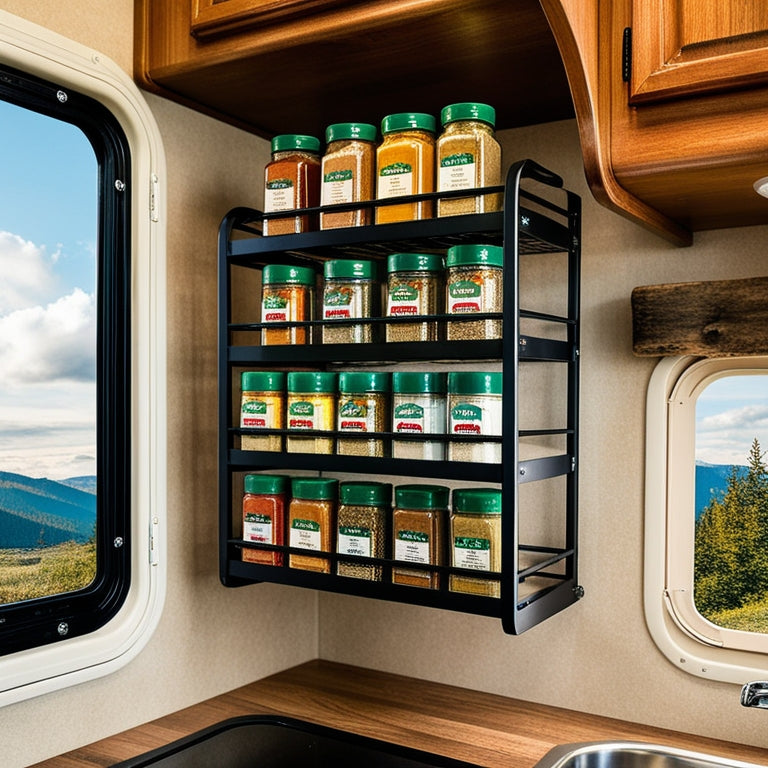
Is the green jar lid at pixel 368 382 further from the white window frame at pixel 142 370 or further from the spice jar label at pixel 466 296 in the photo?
the white window frame at pixel 142 370

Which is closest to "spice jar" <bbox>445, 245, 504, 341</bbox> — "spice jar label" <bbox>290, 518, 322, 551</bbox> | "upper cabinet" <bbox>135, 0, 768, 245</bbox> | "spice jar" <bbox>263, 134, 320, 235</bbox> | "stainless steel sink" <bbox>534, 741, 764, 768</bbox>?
"upper cabinet" <bbox>135, 0, 768, 245</bbox>

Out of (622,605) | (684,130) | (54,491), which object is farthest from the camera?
(622,605)

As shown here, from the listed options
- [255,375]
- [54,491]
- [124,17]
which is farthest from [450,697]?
[124,17]

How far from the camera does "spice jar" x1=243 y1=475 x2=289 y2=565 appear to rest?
1.54 m

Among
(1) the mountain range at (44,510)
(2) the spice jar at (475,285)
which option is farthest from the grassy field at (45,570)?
(2) the spice jar at (475,285)

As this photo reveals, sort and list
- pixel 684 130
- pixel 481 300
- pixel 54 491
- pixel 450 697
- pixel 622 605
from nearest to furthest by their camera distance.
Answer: pixel 684 130 → pixel 481 300 → pixel 54 491 → pixel 622 605 → pixel 450 697

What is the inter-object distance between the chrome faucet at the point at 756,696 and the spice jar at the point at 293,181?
1.03 meters

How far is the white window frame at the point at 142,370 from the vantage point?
147cm

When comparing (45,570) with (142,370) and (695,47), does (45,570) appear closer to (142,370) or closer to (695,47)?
(142,370)

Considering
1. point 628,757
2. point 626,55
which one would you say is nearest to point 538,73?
point 626,55

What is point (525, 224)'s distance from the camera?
1349 mm

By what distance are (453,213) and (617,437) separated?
0.53m

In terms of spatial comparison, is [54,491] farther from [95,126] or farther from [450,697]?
[450,697]

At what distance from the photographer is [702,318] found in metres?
1.42
